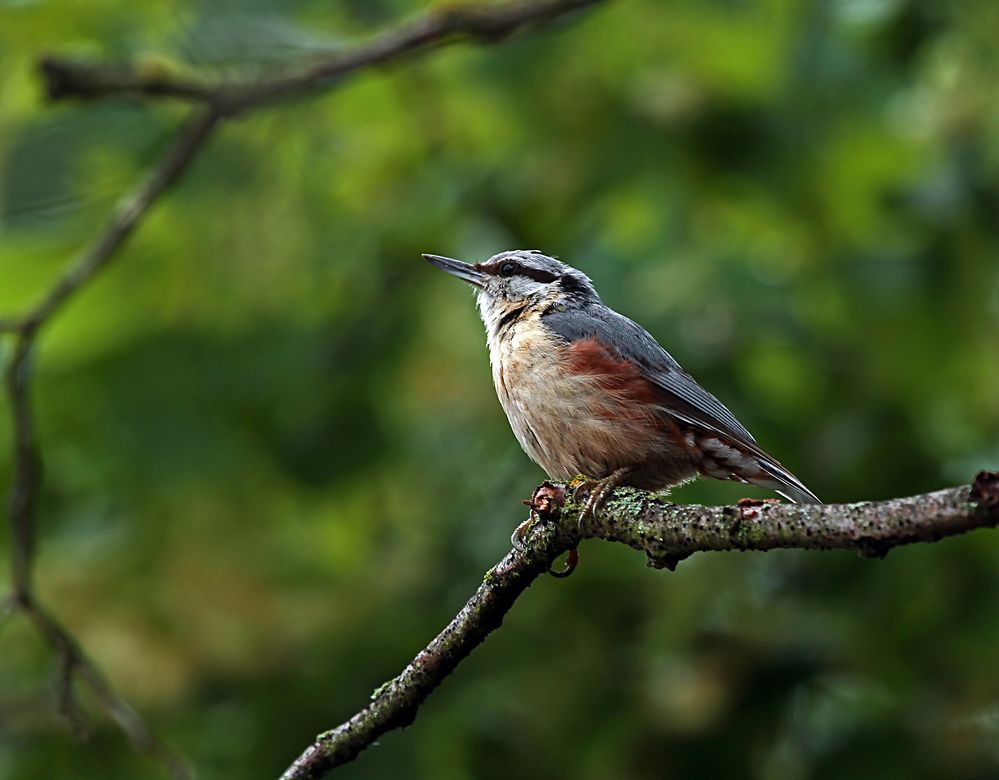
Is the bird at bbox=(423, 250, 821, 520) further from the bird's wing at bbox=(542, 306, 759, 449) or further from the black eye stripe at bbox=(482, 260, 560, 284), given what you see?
the black eye stripe at bbox=(482, 260, 560, 284)

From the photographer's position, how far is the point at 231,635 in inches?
222

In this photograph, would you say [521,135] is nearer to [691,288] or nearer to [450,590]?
[691,288]

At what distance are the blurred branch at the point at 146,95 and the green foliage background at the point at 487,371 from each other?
269 mm

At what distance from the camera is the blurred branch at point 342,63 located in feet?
17.0

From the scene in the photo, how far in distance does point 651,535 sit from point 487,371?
3.69m

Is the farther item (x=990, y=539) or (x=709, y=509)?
(x=990, y=539)

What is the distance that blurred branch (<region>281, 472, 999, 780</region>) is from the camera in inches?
84.5

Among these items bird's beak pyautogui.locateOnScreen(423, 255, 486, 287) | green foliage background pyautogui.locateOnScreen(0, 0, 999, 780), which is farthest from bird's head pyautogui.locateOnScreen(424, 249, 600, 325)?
green foliage background pyautogui.locateOnScreen(0, 0, 999, 780)

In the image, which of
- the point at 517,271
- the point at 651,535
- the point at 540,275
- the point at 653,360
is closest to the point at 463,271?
the point at 517,271

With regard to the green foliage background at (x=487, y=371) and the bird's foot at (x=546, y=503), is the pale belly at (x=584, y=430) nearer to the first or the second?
the green foliage background at (x=487, y=371)

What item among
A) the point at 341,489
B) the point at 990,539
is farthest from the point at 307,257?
the point at 990,539

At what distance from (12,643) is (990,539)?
459 centimetres

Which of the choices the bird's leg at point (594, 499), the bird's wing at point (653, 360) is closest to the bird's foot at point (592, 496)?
the bird's leg at point (594, 499)

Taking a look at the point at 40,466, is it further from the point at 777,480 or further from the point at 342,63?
the point at 777,480
